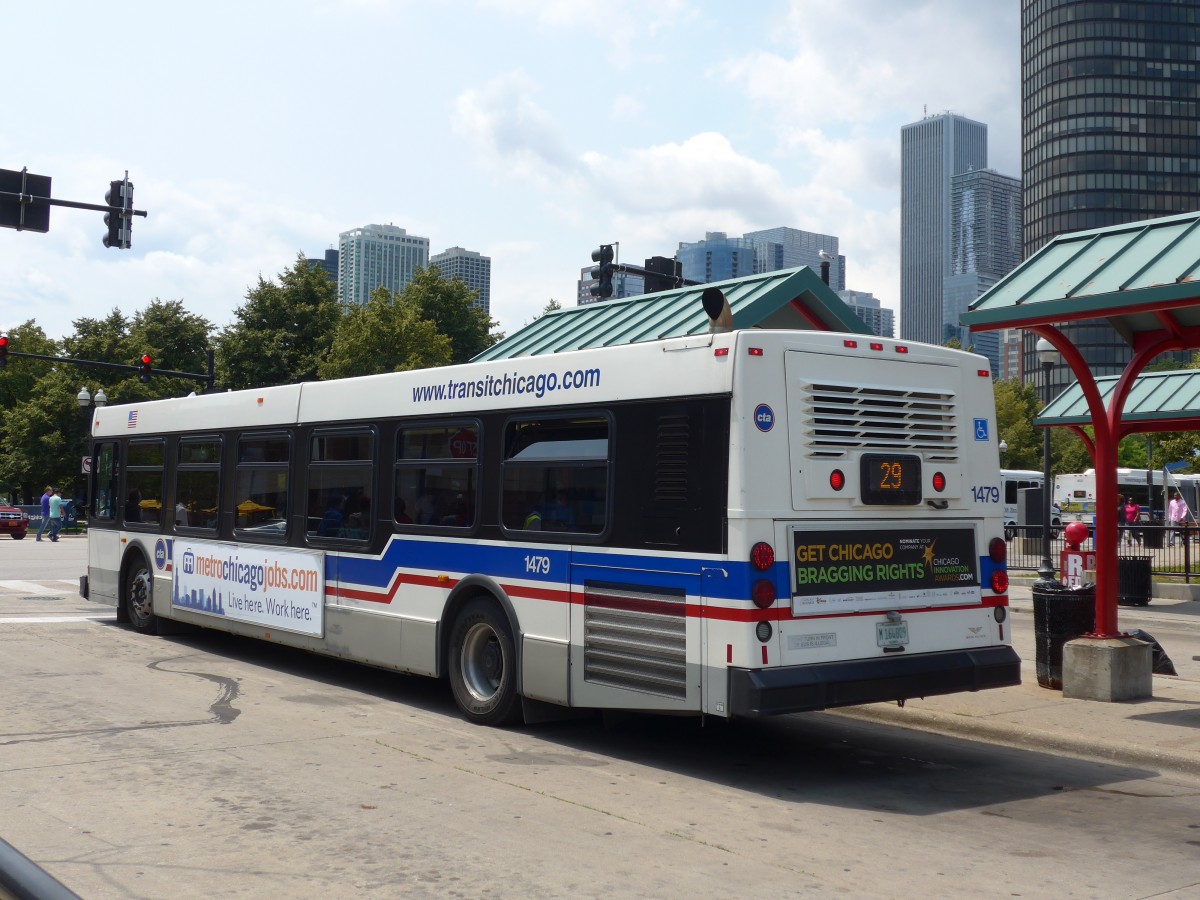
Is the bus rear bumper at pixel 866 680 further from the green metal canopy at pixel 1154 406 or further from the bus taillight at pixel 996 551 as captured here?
the green metal canopy at pixel 1154 406

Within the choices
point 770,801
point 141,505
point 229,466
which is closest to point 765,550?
point 770,801

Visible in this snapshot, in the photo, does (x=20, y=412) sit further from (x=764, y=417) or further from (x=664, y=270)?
(x=764, y=417)

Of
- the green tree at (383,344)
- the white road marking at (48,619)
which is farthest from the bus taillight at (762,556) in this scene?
the green tree at (383,344)

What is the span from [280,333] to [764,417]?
2240 inches

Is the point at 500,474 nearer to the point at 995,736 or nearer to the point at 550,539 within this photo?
the point at 550,539

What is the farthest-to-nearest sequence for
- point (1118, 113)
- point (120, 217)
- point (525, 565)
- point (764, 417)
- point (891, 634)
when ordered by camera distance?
point (1118, 113) < point (120, 217) < point (525, 565) < point (891, 634) < point (764, 417)

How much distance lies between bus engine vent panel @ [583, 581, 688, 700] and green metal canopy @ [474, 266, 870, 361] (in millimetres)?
10898

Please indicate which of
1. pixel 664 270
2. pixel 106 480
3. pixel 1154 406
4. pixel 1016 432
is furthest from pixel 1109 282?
pixel 1016 432

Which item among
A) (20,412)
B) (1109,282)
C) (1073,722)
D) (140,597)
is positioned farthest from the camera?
(20,412)

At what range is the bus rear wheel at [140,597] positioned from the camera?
1507 cm

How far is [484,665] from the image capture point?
9.84m

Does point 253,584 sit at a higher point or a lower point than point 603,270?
lower

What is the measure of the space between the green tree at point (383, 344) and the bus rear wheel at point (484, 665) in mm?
43317

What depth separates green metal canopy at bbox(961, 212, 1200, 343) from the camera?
9.79m
